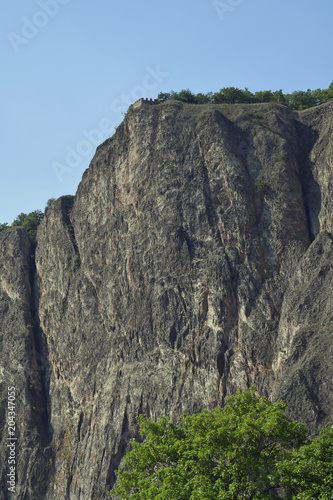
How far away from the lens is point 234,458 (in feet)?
115

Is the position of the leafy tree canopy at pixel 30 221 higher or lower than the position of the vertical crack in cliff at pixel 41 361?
higher

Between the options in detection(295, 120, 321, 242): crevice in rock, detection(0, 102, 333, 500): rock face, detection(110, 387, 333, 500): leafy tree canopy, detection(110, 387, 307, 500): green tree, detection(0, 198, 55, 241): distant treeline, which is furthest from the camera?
detection(0, 198, 55, 241): distant treeline

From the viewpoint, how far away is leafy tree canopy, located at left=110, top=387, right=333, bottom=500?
32.9 metres

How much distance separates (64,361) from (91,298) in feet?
25.2

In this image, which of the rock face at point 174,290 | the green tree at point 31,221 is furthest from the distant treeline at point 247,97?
the green tree at point 31,221

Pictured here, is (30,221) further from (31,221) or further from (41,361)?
(41,361)

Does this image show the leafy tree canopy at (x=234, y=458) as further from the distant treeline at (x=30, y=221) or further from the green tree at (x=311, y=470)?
the distant treeline at (x=30, y=221)

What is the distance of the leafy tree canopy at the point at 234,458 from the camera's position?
32.9 m

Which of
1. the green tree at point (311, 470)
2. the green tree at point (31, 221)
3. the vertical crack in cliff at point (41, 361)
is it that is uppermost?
the green tree at point (31, 221)

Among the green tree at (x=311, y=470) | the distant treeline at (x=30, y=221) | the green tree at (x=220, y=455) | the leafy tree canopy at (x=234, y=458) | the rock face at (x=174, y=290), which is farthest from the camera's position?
the distant treeline at (x=30, y=221)

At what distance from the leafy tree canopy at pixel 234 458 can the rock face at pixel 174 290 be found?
12475 millimetres

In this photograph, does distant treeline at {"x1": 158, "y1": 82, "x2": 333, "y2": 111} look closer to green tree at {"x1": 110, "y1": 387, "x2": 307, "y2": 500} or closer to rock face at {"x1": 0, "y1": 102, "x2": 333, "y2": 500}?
rock face at {"x1": 0, "y1": 102, "x2": 333, "y2": 500}

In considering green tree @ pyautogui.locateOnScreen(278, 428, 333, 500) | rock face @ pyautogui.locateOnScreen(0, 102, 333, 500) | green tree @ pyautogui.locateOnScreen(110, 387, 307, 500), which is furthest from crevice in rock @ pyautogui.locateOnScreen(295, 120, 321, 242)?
green tree @ pyautogui.locateOnScreen(278, 428, 333, 500)

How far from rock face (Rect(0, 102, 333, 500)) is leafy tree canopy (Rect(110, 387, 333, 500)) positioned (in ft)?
40.9
